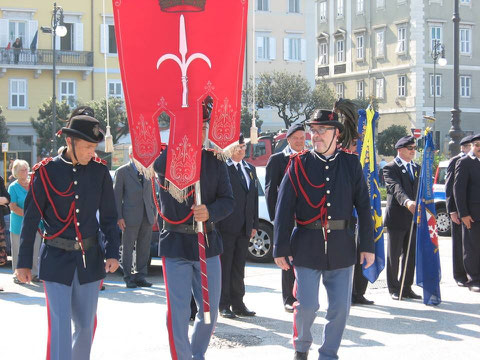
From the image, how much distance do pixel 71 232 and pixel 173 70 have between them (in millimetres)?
1511

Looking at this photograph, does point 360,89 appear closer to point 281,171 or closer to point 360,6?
point 360,6

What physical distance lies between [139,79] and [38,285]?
245 inches

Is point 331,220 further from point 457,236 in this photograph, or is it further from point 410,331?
point 457,236

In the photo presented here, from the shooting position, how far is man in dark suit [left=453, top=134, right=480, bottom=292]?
1059 centimetres

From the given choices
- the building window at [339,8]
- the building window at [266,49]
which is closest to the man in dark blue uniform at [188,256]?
the building window at [266,49]

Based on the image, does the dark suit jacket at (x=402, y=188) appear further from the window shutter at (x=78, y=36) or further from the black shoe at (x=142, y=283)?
the window shutter at (x=78, y=36)

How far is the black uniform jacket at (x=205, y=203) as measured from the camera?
5.86 m

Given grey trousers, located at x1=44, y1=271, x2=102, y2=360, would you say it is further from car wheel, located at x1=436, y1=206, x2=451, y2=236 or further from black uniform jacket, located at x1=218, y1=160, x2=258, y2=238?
car wheel, located at x1=436, y1=206, x2=451, y2=236

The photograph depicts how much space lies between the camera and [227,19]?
245 inches

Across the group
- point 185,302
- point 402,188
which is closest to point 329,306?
point 185,302

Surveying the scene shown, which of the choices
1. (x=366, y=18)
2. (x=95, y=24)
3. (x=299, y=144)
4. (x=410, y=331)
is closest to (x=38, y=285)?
(x=299, y=144)

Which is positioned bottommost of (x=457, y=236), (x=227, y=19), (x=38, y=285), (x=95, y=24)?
(x=38, y=285)

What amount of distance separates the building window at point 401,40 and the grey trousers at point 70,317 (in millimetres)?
54057

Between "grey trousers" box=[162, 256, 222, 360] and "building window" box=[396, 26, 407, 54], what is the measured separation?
53.4 metres
